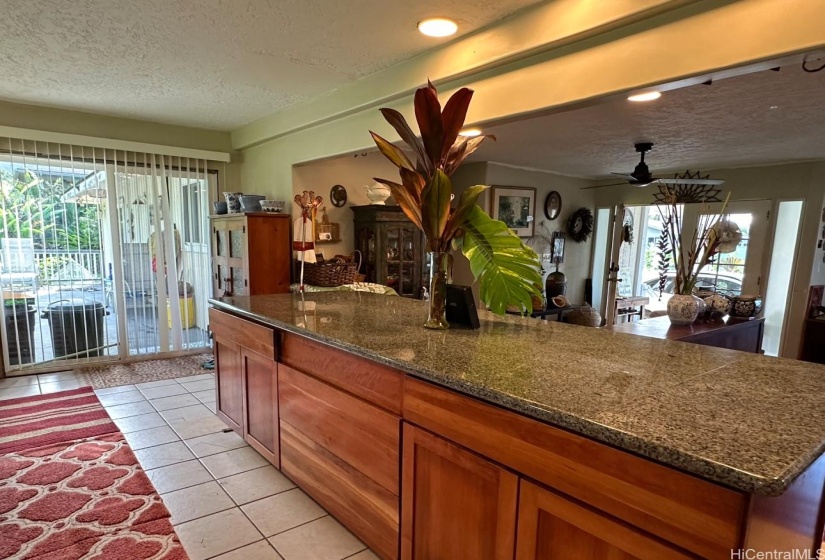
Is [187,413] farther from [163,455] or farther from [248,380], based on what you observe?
[248,380]

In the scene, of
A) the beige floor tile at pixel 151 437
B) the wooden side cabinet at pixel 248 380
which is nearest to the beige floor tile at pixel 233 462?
the wooden side cabinet at pixel 248 380

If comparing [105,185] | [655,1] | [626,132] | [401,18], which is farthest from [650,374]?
[105,185]

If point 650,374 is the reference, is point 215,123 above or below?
above

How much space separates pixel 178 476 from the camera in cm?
245

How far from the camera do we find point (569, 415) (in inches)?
39.1

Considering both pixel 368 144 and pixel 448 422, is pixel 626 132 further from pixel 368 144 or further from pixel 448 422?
pixel 448 422

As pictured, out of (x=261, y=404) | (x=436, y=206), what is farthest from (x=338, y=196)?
(x=436, y=206)

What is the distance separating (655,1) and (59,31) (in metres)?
2.80

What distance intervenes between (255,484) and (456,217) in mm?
1763

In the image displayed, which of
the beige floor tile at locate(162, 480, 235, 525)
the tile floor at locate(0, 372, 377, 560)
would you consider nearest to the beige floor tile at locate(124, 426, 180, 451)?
the tile floor at locate(0, 372, 377, 560)

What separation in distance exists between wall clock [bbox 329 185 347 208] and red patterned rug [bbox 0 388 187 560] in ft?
8.19

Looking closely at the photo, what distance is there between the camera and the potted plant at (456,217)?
1.66m

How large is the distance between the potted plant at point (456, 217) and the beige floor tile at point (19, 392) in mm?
3740

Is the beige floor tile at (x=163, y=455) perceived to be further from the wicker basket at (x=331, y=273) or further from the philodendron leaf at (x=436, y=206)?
the philodendron leaf at (x=436, y=206)
